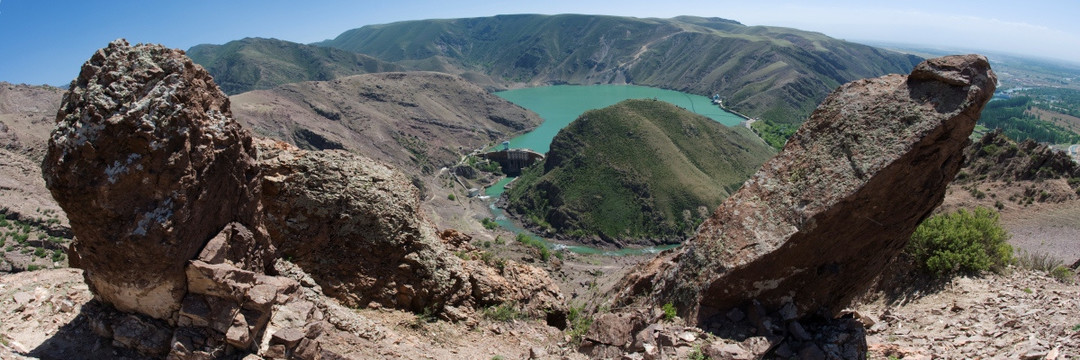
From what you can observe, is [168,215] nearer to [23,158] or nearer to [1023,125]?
[23,158]

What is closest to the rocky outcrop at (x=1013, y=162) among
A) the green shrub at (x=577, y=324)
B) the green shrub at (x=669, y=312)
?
the green shrub at (x=577, y=324)

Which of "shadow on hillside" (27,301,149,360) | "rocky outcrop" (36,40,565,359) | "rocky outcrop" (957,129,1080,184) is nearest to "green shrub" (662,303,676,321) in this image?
"rocky outcrop" (36,40,565,359)

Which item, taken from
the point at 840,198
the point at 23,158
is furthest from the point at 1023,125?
the point at 23,158

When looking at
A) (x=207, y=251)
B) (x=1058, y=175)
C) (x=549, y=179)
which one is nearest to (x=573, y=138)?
(x=549, y=179)

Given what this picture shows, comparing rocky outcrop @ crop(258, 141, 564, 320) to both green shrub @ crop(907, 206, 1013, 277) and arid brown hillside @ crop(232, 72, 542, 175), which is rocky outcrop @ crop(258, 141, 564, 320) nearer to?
green shrub @ crop(907, 206, 1013, 277)

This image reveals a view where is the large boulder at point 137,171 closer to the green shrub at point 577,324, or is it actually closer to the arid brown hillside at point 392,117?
the green shrub at point 577,324

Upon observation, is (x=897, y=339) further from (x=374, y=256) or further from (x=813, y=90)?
(x=813, y=90)
